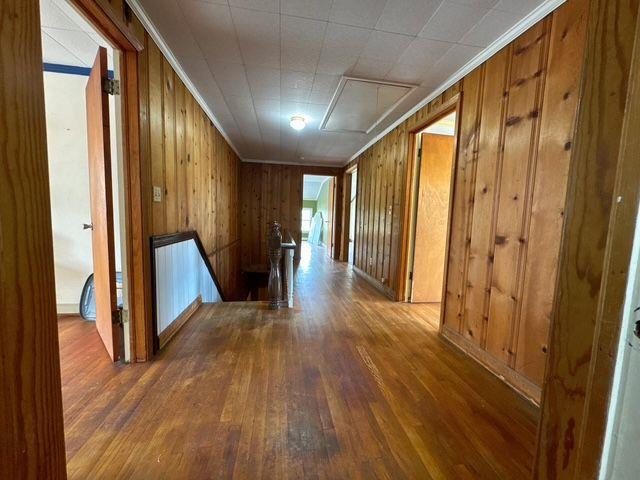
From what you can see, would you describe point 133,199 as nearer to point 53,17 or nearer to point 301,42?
point 53,17

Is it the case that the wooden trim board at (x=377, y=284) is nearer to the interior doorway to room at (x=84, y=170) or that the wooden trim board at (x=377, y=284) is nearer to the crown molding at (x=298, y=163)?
the crown molding at (x=298, y=163)

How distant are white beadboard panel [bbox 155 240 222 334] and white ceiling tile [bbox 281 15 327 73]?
1.77 m

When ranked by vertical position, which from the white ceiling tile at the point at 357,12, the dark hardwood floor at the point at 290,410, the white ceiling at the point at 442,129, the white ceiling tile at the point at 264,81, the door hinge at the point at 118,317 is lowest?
the dark hardwood floor at the point at 290,410

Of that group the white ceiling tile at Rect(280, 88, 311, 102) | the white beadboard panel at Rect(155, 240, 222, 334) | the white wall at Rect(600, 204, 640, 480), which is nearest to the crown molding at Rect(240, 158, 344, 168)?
the white ceiling tile at Rect(280, 88, 311, 102)

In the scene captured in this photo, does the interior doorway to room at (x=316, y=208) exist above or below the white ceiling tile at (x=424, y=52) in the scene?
below

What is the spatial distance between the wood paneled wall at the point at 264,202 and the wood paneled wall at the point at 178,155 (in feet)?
5.41

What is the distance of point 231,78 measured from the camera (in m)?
2.49

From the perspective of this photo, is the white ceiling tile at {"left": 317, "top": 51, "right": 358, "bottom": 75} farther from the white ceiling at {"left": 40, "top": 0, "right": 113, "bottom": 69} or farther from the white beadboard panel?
the white beadboard panel

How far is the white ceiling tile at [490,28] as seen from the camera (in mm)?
1596

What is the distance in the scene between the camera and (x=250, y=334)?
7.63ft

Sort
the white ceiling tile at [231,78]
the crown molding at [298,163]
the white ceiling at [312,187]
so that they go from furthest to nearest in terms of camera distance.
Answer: the white ceiling at [312,187] < the crown molding at [298,163] < the white ceiling tile at [231,78]

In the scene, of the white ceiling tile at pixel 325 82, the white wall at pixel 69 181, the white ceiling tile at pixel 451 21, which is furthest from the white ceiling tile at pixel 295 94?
the white wall at pixel 69 181

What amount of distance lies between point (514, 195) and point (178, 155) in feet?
8.70

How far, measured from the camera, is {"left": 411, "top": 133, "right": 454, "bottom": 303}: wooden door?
3.19 m
